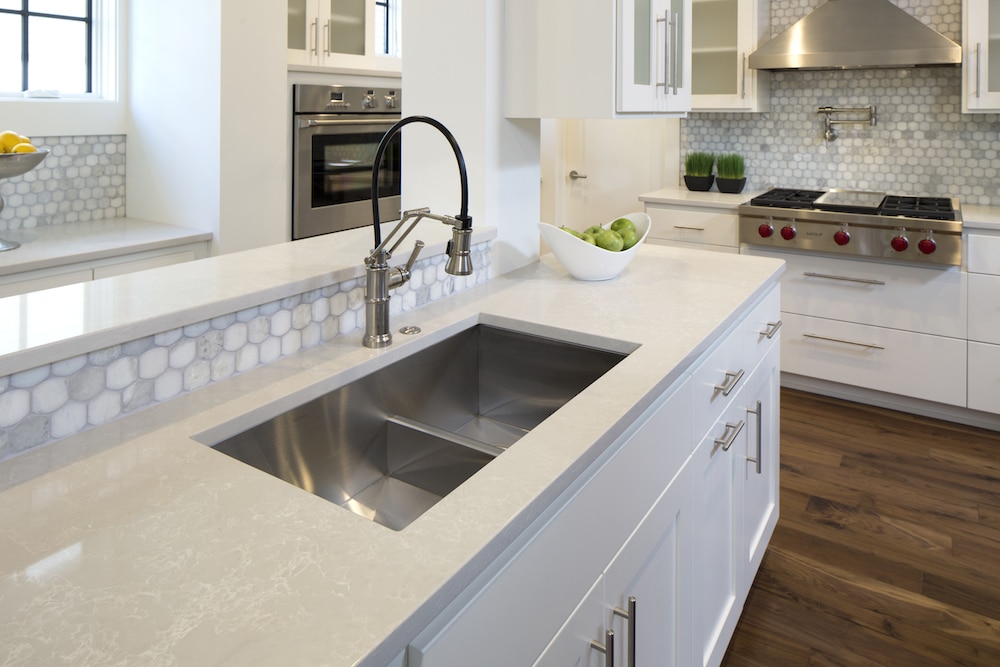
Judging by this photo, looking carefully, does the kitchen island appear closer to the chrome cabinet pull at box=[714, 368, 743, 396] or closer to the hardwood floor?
the chrome cabinet pull at box=[714, 368, 743, 396]

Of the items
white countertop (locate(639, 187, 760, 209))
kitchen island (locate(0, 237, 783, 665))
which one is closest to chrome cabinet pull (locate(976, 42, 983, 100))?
white countertop (locate(639, 187, 760, 209))

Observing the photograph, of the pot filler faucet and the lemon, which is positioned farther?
the lemon

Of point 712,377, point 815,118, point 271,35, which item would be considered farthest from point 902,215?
point 271,35

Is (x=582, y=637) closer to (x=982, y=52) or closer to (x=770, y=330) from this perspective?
(x=770, y=330)

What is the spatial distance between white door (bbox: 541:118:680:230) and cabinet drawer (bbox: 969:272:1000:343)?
1.64m

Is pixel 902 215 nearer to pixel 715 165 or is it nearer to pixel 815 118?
pixel 815 118

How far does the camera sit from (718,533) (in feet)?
5.49

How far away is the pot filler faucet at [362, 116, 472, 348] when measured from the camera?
130 centimetres

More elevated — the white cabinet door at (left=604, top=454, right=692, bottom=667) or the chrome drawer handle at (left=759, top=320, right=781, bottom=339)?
the chrome drawer handle at (left=759, top=320, right=781, bottom=339)

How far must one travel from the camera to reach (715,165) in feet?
13.2

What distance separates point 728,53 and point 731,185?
64cm

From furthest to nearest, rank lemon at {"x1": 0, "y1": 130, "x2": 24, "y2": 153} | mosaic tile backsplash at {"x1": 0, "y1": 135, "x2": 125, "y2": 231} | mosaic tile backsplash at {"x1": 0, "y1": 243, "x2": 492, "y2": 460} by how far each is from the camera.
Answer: mosaic tile backsplash at {"x1": 0, "y1": 135, "x2": 125, "y2": 231}
lemon at {"x1": 0, "y1": 130, "x2": 24, "y2": 153}
mosaic tile backsplash at {"x1": 0, "y1": 243, "x2": 492, "y2": 460}

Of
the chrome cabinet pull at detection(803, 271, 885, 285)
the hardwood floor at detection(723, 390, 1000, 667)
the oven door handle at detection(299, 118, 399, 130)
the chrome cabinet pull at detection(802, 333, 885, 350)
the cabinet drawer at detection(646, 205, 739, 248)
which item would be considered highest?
the oven door handle at detection(299, 118, 399, 130)

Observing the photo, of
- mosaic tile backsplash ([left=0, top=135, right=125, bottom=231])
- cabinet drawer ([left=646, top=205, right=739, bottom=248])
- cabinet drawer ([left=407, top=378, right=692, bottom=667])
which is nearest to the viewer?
cabinet drawer ([left=407, top=378, right=692, bottom=667])
